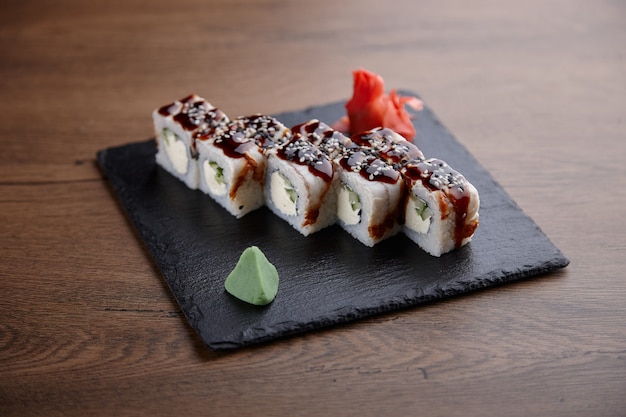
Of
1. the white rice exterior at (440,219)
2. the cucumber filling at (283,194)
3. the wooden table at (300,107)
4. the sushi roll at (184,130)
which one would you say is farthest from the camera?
the sushi roll at (184,130)

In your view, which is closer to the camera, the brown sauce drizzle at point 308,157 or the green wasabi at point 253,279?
the green wasabi at point 253,279

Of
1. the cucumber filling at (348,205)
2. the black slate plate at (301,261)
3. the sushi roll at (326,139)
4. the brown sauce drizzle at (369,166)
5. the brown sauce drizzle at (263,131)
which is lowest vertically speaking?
the black slate plate at (301,261)

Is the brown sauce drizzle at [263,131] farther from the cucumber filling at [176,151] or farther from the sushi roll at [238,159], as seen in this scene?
the cucumber filling at [176,151]

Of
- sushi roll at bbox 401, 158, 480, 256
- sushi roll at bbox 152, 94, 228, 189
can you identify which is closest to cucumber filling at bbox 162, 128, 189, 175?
sushi roll at bbox 152, 94, 228, 189

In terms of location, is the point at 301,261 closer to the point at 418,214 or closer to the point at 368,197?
the point at 368,197

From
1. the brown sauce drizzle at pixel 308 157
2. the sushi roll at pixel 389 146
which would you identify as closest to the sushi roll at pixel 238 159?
the brown sauce drizzle at pixel 308 157

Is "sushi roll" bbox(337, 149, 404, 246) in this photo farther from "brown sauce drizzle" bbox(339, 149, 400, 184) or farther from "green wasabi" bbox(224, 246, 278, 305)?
"green wasabi" bbox(224, 246, 278, 305)
